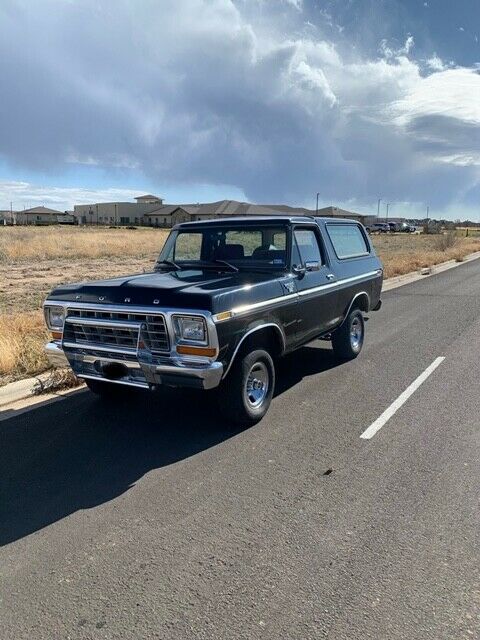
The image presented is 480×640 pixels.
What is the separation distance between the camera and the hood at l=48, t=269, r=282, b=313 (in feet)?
13.6

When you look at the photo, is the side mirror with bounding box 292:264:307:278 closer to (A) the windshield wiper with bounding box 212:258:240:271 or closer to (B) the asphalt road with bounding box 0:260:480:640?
(A) the windshield wiper with bounding box 212:258:240:271

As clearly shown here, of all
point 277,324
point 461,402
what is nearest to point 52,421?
point 277,324

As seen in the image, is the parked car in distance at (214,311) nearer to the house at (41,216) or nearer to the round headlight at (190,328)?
the round headlight at (190,328)

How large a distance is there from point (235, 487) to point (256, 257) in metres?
2.70

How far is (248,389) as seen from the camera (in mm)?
4773

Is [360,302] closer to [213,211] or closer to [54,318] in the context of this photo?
[54,318]

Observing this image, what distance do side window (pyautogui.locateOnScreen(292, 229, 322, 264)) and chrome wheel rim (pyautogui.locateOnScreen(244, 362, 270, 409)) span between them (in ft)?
4.43

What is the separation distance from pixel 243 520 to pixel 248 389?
64.0 inches

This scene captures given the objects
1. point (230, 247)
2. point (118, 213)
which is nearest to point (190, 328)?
point (230, 247)

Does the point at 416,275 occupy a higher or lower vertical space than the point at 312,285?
lower

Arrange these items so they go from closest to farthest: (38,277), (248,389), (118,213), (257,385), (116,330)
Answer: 1. (116,330)
2. (248,389)
3. (257,385)
4. (38,277)
5. (118,213)

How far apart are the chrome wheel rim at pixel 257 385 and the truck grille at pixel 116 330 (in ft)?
3.18

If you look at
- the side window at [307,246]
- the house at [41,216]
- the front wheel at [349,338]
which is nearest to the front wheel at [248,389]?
the side window at [307,246]

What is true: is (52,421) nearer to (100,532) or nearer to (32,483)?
(32,483)
